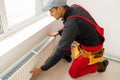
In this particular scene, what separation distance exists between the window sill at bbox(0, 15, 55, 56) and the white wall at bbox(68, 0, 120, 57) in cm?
63

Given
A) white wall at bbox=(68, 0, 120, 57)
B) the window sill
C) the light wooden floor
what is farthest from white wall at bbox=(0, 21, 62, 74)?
white wall at bbox=(68, 0, 120, 57)

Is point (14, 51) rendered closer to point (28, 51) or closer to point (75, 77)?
point (28, 51)

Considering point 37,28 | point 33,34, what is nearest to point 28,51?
point 33,34

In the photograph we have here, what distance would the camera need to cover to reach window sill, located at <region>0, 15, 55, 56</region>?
4.31 ft

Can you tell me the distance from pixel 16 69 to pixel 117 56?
1.55 meters

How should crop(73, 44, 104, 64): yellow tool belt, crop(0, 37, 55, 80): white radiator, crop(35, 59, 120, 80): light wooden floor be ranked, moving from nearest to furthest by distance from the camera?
crop(0, 37, 55, 80): white radiator, crop(73, 44, 104, 64): yellow tool belt, crop(35, 59, 120, 80): light wooden floor

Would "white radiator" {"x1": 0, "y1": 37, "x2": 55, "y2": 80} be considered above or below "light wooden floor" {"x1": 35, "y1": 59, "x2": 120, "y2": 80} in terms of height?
above

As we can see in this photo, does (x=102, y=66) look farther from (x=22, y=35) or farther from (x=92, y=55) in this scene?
(x=22, y=35)

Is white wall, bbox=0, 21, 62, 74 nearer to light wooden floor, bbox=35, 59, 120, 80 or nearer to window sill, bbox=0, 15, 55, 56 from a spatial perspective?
window sill, bbox=0, 15, 55, 56

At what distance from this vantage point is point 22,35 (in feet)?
5.00

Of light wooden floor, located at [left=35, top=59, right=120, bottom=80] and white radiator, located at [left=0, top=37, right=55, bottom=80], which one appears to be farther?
light wooden floor, located at [left=35, top=59, right=120, bottom=80]

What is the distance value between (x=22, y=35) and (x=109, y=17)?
1.22 metres

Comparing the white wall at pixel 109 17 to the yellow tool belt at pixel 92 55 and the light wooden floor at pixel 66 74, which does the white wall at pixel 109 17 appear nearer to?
the light wooden floor at pixel 66 74

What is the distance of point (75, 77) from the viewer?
6.00 ft
